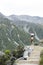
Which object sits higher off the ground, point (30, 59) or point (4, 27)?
point (30, 59)

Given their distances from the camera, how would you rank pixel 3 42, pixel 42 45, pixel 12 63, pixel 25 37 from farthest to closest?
1. pixel 25 37
2. pixel 3 42
3. pixel 42 45
4. pixel 12 63

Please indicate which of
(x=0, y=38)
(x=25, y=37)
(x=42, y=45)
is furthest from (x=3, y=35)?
(x=42, y=45)

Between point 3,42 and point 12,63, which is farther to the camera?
point 3,42

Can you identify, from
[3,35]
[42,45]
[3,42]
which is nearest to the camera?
[42,45]

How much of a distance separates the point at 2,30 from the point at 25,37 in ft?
59.8

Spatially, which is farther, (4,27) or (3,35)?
(4,27)

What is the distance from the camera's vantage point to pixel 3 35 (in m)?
177

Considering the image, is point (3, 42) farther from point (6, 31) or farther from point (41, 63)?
point (41, 63)

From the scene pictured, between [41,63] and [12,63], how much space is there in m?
2.17

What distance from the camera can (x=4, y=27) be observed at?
19125 cm

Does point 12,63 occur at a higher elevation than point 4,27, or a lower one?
higher

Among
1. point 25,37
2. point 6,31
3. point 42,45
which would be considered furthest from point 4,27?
point 42,45

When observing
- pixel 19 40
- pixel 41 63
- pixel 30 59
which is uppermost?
pixel 41 63

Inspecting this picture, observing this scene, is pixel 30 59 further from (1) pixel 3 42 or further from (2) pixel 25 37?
(2) pixel 25 37
